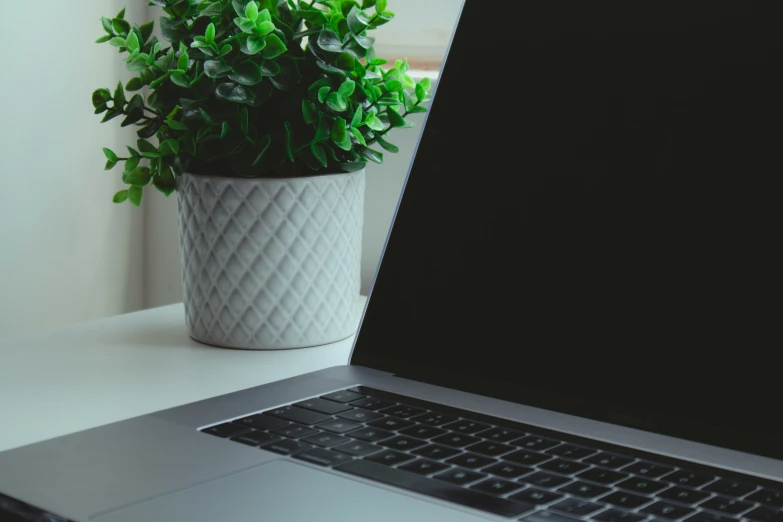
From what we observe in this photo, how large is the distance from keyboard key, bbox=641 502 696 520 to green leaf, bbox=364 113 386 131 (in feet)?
1.46

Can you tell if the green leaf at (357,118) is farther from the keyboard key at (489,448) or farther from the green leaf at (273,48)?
the keyboard key at (489,448)

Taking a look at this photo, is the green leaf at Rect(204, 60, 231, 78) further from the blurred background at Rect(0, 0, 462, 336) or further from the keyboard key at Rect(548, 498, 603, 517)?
the keyboard key at Rect(548, 498, 603, 517)

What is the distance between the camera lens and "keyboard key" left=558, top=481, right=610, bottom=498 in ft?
1.46

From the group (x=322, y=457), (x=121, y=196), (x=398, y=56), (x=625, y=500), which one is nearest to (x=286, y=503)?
(x=322, y=457)

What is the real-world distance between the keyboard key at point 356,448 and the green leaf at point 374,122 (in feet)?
1.15

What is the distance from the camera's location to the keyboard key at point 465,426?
538 mm

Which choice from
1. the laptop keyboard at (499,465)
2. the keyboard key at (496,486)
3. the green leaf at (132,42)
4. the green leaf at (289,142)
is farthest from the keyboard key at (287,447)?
the green leaf at (132,42)

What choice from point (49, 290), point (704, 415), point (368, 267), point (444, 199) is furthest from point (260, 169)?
point (49, 290)

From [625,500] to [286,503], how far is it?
16 centimetres

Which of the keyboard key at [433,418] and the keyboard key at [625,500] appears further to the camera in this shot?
the keyboard key at [433,418]

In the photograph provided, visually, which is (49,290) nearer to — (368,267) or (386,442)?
(368,267)

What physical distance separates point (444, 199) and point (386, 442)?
0.71ft

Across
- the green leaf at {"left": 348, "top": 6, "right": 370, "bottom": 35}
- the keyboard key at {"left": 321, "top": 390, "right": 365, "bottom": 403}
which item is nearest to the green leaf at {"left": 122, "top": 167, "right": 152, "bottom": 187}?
the green leaf at {"left": 348, "top": 6, "right": 370, "bottom": 35}

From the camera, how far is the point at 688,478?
0.47 metres
